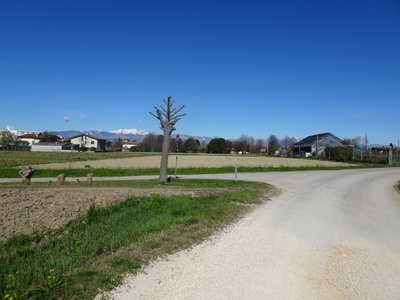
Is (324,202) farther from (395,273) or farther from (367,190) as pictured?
(395,273)

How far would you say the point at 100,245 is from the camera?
642 centimetres

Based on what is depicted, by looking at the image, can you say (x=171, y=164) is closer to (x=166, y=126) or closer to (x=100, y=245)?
(x=166, y=126)

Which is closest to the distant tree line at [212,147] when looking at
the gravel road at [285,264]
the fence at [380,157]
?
the fence at [380,157]

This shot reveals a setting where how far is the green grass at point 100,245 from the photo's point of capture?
4477mm

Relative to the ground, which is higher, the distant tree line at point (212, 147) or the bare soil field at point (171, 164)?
the distant tree line at point (212, 147)

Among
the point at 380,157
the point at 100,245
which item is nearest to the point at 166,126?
the point at 100,245

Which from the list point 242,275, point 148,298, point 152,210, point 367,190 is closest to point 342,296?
point 242,275

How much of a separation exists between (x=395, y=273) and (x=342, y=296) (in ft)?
4.97

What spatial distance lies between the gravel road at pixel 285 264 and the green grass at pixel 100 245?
42cm

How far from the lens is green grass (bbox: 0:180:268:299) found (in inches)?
176

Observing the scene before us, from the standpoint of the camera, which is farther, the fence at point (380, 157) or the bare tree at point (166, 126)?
the fence at point (380, 157)

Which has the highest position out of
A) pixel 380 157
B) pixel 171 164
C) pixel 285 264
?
pixel 380 157

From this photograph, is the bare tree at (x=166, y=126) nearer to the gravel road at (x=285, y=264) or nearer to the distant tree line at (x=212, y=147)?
the gravel road at (x=285, y=264)

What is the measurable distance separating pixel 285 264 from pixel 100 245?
361 cm
